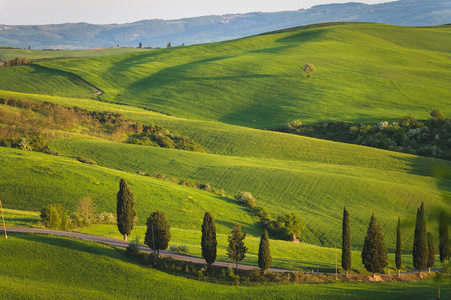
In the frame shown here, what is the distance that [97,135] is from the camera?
84.1 meters

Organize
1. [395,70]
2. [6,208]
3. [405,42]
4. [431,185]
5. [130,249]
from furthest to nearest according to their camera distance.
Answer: [405,42], [395,70], [431,185], [6,208], [130,249]

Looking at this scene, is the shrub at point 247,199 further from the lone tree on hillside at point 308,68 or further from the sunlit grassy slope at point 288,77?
the lone tree on hillside at point 308,68

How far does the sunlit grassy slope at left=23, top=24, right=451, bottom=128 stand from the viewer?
108 metres

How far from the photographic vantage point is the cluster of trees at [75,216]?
3938 cm

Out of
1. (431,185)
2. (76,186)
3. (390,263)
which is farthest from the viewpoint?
(431,185)

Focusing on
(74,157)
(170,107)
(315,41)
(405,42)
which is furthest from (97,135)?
(405,42)

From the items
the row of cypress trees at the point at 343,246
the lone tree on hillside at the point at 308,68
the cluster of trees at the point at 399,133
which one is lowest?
the row of cypress trees at the point at 343,246

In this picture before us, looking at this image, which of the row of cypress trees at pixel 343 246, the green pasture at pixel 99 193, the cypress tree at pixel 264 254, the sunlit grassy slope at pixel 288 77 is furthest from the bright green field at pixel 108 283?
the sunlit grassy slope at pixel 288 77

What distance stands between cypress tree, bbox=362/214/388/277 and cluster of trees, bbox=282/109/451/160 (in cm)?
5228

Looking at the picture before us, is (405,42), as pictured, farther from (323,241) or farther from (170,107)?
(323,241)

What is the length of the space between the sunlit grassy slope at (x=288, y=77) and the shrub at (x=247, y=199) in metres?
48.3

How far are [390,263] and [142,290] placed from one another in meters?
22.8

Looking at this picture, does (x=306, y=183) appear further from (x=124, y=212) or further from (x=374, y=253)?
(x=124, y=212)

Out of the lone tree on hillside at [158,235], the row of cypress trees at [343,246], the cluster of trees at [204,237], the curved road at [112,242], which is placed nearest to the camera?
the cluster of trees at [204,237]
